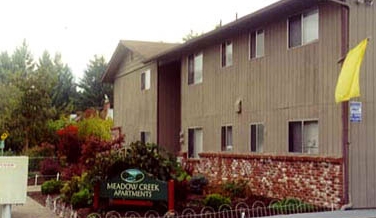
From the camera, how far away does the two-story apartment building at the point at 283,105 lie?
14719 millimetres

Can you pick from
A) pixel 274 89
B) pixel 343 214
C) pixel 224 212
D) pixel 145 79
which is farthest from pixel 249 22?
pixel 145 79

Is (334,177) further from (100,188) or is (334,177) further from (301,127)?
(100,188)

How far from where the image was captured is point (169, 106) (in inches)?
1103

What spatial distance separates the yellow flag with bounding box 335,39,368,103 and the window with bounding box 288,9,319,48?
83.1 inches

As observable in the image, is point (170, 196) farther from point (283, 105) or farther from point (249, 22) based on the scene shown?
point (249, 22)

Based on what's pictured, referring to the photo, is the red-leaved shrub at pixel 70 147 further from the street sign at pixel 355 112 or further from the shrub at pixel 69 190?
the street sign at pixel 355 112

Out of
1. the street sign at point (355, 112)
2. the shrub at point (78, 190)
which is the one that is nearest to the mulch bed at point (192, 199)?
the shrub at point (78, 190)

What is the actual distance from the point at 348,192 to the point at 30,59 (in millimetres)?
61477

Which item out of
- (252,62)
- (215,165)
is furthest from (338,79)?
(215,165)

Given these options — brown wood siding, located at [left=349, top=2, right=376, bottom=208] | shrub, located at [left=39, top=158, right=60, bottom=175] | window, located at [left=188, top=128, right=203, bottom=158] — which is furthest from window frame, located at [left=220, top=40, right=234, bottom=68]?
shrub, located at [left=39, top=158, right=60, bottom=175]

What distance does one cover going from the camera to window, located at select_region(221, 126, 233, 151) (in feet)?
68.1

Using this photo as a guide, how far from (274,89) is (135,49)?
13.3m

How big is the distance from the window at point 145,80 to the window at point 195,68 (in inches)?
193

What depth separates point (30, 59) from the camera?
7112 cm
